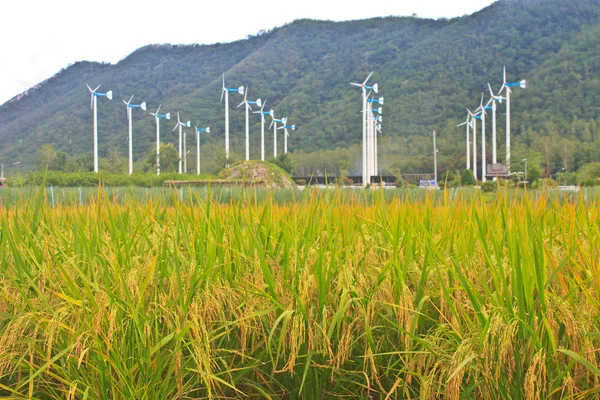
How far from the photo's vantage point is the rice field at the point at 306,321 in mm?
2229

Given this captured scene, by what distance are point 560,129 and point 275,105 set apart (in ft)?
128

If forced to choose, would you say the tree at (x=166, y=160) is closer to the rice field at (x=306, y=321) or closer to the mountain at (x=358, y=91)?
the mountain at (x=358, y=91)

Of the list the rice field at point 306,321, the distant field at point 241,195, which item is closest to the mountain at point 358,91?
the distant field at point 241,195

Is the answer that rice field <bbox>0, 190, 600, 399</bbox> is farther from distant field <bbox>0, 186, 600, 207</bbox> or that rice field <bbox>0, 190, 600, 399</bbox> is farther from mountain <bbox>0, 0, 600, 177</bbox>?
mountain <bbox>0, 0, 600, 177</bbox>

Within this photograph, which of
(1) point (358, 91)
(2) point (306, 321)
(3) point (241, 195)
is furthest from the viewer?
(1) point (358, 91)

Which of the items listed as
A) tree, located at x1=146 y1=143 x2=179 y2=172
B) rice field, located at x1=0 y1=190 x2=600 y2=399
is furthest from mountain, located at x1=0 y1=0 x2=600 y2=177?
rice field, located at x1=0 y1=190 x2=600 y2=399

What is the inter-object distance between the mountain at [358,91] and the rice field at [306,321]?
170 ft

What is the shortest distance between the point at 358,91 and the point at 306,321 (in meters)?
78.4

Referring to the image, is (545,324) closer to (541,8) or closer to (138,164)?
(138,164)

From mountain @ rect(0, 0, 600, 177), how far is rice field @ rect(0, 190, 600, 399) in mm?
51863

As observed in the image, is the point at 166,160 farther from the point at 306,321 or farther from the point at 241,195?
Result: the point at 306,321

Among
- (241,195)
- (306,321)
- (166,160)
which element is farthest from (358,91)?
(306,321)

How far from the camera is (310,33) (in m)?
99.6

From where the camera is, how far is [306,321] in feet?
8.27
